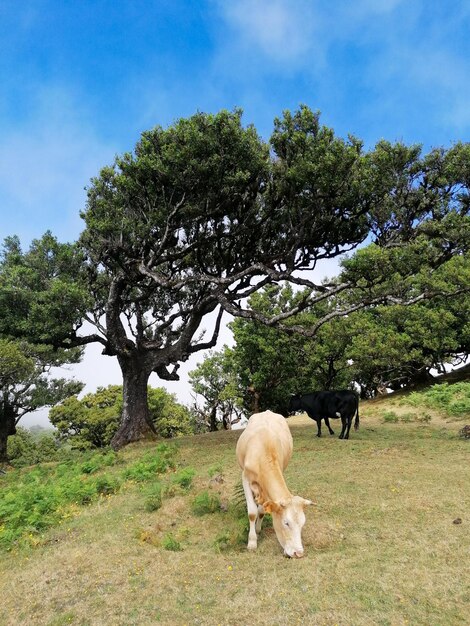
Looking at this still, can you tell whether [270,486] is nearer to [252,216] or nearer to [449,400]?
[252,216]

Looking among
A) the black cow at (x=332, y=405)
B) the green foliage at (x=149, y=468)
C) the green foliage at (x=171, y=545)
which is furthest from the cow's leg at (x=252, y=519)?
the black cow at (x=332, y=405)

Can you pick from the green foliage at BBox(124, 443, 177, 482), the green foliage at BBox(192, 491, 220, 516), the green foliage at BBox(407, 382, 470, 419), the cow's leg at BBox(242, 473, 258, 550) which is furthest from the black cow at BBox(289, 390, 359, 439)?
the cow's leg at BBox(242, 473, 258, 550)

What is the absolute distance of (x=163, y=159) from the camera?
1822 cm

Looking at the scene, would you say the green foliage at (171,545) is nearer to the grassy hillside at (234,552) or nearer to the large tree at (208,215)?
the grassy hillside at (234,552)

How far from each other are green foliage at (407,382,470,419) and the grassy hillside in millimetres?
11993

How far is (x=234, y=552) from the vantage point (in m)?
8.12

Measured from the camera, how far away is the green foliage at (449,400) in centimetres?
2453

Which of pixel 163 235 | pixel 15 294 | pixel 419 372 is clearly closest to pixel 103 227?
pixel 163 235

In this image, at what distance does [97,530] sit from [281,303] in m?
31.0

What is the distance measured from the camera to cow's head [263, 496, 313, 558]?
7.53 metres

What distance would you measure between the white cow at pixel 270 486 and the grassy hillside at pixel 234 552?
0.34 metres

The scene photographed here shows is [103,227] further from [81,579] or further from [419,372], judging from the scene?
[419,372]

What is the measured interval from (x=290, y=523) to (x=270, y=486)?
802 millimetres

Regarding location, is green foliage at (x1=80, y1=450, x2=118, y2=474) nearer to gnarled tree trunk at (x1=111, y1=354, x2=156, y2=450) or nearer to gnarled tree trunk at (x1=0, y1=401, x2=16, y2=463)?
gnarled tree trunk at (x1=111, y1=354, x2=156, y2=450)
